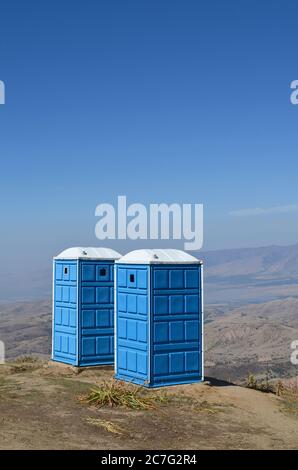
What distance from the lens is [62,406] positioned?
11641 mm

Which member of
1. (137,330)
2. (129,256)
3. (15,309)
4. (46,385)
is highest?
(129,256)

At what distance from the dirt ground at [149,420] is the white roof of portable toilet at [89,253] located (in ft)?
11.2

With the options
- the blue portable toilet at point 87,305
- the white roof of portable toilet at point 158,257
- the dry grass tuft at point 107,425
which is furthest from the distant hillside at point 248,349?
the dry grass tuft at point 107,425

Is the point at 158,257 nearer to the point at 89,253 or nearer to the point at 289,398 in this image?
the point at 89,253

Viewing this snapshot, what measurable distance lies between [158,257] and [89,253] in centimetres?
341

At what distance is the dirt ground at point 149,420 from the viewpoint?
30.1 feet

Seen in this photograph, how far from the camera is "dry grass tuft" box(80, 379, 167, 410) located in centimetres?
1163

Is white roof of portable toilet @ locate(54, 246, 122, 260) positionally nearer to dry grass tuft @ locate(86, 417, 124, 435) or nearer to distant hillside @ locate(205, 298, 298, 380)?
dry grass tuft @ locate(86, 417, 124, 435)

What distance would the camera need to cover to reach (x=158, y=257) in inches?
534

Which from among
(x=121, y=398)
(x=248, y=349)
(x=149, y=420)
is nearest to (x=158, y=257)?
(x=121, y=398)

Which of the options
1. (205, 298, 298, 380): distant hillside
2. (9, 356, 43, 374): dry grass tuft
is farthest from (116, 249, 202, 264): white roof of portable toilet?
(205, 298, 298, 380): distant hillside
